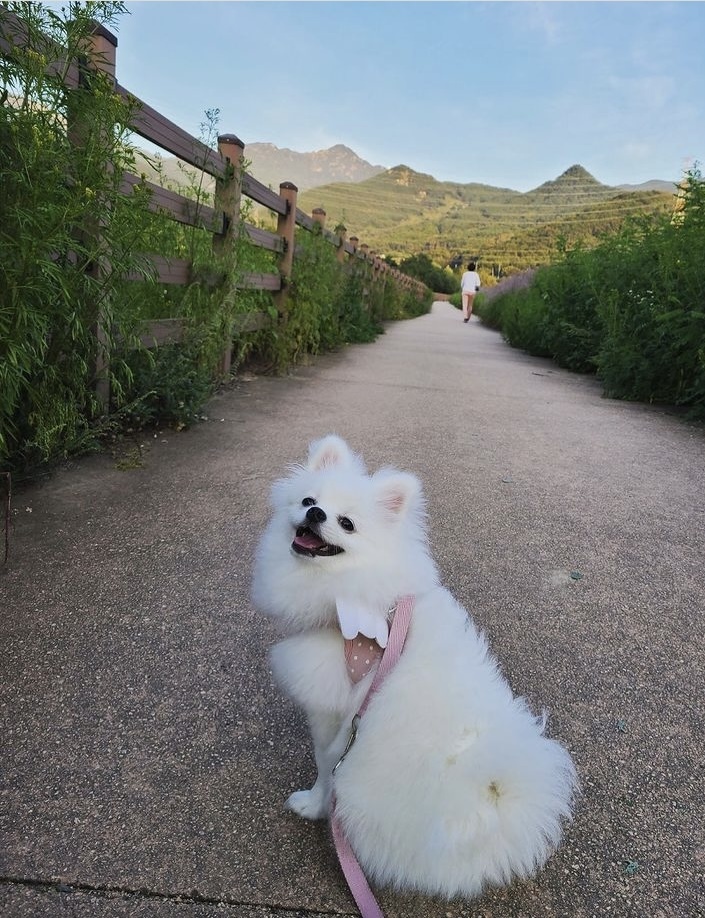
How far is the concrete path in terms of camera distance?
1489mm

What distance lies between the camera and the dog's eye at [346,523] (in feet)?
4.99

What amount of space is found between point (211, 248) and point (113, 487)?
2.71 meters

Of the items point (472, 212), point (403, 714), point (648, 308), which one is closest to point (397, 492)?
point (403, 714)

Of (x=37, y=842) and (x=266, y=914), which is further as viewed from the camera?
(x=37, y=842)

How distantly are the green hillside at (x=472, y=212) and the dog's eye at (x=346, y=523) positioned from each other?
193 ft

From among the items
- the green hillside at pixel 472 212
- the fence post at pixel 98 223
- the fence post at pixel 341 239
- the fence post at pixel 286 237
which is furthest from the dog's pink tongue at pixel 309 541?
the green hillside at pixel 472 212

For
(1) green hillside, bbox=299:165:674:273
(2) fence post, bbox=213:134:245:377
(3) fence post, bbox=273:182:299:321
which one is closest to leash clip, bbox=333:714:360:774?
(2) fence post, bbox=213:134:245:377

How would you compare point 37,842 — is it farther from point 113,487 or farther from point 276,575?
point 113,487

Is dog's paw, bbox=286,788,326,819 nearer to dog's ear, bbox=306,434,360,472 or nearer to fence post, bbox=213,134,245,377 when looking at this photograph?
dog's ear, bbox=306,434,360,472

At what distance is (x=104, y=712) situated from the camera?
196 centimetres

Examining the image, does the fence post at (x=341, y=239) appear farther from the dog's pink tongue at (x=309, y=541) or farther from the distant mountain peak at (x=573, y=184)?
the distant mountain peak at (x=573, y=184)

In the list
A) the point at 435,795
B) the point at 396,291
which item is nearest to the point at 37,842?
the point at 435,795

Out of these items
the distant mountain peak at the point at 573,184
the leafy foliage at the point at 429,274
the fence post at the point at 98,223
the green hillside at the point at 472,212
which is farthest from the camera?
the distant mountain peak at the point at 573,184

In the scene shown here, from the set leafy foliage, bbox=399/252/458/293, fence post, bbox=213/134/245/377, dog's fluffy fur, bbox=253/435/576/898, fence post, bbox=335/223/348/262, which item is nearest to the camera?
dog's fluffy fur, bbox=253/435/576/898
